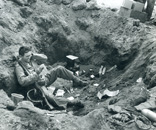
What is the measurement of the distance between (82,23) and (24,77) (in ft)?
10.5

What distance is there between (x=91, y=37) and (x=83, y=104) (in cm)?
271

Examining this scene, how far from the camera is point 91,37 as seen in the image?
780 centimetres

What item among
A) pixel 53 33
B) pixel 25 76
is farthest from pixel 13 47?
pixel 53 33

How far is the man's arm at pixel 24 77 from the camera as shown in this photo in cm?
547

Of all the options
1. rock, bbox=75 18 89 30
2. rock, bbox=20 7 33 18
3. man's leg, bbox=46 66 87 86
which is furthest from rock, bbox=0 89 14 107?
rock, bbox=75 18 89 30

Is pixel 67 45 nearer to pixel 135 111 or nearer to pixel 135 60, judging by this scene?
pixel 135 60

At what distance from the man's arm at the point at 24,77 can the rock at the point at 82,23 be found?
9.63ft

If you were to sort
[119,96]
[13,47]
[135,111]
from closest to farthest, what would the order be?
[135,111] < [119,96] < [13,47]

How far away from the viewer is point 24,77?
549 cm

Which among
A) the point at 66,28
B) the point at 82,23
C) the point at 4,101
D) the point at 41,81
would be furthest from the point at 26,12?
the point at 4,101

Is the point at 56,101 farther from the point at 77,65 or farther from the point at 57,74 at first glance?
the point at 77,65

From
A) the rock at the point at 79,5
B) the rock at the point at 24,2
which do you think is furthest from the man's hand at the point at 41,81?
the rock at the point at 79,5

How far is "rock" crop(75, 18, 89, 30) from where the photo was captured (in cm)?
788

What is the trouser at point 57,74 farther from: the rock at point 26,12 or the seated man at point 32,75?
the rock at point 26,12
